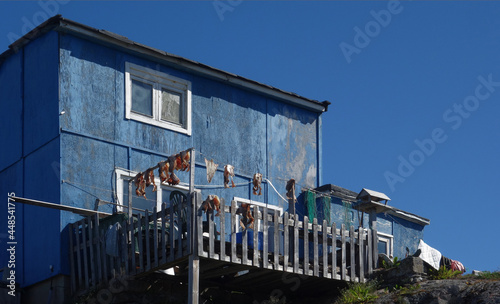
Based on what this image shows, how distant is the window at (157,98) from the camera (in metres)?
21.8

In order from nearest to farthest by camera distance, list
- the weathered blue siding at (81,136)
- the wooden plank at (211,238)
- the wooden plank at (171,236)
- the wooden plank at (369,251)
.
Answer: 1. the wooden plank at (211,238)
2. the wooden plank at (171,236)
3. the weathered blue siding at (81,136)
4. the wooden plank at (369,251)

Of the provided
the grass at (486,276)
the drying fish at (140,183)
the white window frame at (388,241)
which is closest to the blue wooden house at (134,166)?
the drying fish at (140,183)

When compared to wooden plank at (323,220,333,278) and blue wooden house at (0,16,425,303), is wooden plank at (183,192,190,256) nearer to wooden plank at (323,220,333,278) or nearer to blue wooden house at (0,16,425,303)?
blue wooden house at (0,16,425,303)

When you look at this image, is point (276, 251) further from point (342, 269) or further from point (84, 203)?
point (84, 203)

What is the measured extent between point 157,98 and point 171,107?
45cm

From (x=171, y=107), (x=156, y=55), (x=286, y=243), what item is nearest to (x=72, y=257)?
(x=286, y=243)

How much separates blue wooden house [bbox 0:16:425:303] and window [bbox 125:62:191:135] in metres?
0.03

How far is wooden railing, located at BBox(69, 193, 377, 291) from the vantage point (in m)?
18.0

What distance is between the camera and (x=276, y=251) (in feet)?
62.3

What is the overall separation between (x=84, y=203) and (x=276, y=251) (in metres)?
4.21

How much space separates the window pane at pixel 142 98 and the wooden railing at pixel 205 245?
10.5ft

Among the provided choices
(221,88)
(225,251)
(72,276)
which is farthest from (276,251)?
(221,88)

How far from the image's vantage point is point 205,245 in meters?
18.1

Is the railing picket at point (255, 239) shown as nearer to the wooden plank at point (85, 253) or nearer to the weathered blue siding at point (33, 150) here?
the wooden plank at point (85, 253)
